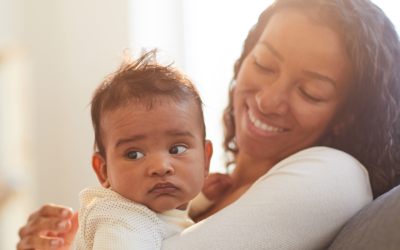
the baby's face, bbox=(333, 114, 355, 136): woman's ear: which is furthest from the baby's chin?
bbox=(333, 114, 355, 136): woman's ear

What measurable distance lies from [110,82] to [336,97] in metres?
0.75

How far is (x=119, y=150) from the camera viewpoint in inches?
35.7

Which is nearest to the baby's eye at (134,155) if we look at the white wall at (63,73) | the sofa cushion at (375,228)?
the sofa cushion at (375,228)

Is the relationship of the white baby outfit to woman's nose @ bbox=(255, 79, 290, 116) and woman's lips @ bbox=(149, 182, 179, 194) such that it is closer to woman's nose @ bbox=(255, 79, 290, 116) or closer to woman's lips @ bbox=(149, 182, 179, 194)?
woman's lips @ bbox=(149, 182, 179, 194)

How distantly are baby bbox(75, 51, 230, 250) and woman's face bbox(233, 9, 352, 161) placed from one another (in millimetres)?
388

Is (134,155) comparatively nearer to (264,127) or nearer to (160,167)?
(160,167)

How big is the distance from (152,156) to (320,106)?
637 millimetres

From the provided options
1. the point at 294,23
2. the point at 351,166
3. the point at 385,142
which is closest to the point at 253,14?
the point at 294,23

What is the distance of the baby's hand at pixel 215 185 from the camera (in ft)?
4.82

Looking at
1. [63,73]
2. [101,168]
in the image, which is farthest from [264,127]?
[63,73]

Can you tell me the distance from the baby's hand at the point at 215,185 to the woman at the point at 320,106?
0.17 feet

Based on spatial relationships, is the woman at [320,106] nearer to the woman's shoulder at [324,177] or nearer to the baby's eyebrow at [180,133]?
the woman's shoulder at [324,177]

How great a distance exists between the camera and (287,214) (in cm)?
86

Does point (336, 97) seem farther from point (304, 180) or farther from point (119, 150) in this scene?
point (119, 150)
